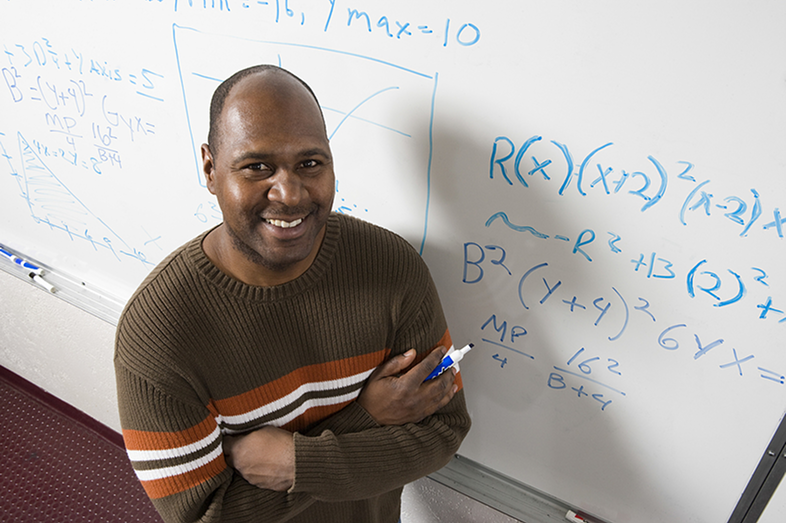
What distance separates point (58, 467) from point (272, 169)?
6.22ft

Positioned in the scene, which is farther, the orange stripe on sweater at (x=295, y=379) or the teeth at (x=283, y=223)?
the orange stripe on sweater at (x=295, y=379)

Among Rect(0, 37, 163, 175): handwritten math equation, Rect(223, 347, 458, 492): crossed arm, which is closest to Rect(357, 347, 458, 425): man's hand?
Rect(223, 347, 458, 492): crossed arm

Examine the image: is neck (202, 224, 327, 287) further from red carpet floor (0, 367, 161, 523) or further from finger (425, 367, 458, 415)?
red carpet floor (0, 367, 161, 523)

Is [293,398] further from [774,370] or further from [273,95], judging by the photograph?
[774,370]

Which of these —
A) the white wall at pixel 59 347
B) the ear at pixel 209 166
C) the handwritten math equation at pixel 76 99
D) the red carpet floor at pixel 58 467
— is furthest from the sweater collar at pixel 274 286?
the red carpet floor at pixel 58 467

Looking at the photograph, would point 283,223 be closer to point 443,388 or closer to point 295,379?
point 295,379

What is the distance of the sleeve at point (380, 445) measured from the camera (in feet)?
2.82

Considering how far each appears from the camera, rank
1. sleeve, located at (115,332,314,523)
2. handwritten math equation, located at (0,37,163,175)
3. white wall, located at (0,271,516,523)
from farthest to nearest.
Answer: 1. white wall, located at (0,271,516,523)
2. handwritten math equation, located at (0,37,163,175)
3. sleeve, located at (115,332,314,523)

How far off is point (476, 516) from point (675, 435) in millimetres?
567

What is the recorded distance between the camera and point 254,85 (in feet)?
2.27

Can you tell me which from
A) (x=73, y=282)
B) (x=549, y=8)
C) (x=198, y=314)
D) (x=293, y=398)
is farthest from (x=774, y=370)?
(x=73, y=282)

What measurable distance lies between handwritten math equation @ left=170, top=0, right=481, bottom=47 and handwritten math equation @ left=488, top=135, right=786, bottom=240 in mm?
166

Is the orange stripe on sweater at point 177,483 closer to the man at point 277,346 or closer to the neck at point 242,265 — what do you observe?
the man at point 277,346

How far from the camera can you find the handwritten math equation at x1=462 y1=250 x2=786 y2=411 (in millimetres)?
797
